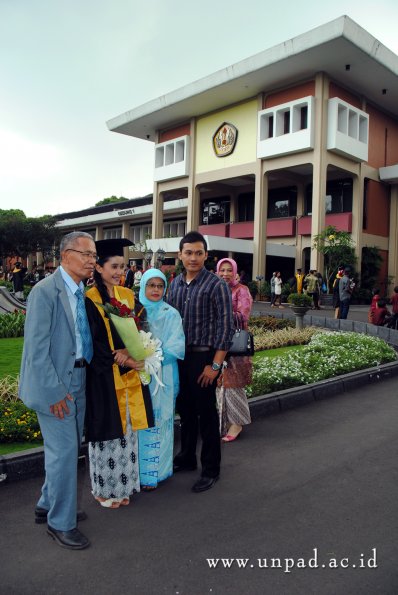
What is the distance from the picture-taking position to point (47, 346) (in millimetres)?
2842

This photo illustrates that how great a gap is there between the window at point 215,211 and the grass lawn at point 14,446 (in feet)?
99.6

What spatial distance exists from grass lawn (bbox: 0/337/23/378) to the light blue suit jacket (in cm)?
408

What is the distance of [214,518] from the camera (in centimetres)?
326

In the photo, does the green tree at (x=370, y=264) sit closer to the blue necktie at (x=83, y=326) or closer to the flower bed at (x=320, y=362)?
the flower bed at (x=320, y=362)

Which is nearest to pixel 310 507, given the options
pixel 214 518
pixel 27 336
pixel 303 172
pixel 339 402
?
pixel 214 518

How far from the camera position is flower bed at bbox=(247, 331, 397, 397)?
6743 mm

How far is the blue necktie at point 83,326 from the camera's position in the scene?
3.13 metres

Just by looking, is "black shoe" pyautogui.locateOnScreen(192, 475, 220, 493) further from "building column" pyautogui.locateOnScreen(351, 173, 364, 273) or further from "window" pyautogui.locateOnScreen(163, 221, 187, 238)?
"window" pyautogui.locateOnScreen(163, 221, 187, 238)

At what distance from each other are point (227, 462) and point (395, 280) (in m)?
26.8

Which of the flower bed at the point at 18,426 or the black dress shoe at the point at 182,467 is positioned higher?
the flower bed at the point at 18,426

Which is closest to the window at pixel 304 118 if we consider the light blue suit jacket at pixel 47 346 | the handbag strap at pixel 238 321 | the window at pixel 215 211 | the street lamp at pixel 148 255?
the window at pixel 215 211

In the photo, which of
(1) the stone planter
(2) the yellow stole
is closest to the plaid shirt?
(2) the yellow stole

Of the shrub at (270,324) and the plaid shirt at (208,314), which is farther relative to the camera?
the shrub at (270,324)

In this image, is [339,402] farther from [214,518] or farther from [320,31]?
[320,31]
